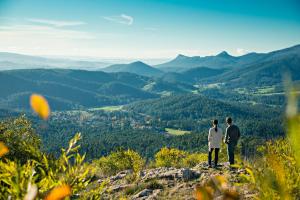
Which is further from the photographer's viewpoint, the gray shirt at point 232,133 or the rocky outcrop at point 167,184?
the gray shirt at point 232,133

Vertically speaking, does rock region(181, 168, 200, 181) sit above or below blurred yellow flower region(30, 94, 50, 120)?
below

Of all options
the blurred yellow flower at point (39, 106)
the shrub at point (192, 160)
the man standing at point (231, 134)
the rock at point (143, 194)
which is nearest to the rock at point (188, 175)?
the rock at point (143, 194)

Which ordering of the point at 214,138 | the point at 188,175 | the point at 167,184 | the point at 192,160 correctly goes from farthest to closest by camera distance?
the point at 192,160, the point at 214,138, the point at 188,175, the point at 167,184

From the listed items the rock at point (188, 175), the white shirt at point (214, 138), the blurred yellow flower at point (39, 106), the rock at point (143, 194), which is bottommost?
the rock at point (143, 194)

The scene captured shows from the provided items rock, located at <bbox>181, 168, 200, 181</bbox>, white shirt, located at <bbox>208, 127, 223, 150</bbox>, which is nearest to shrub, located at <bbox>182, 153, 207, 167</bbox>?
white shirt, located at <bbox>208, 127, 223, 150</bbox>

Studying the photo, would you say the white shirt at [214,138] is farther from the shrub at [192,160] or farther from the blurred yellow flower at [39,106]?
the blurred yellow flower at [39,106]

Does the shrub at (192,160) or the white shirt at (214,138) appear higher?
the white shirt at (214,138)

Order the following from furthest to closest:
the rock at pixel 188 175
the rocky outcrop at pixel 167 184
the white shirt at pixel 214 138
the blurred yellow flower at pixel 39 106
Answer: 1. the white shirt at pixel 214 138
2. the rock at pixel 188 175
3. the rocky outcrop at pixel 167 184
4. the blurred yellow flower at pixel 39 106

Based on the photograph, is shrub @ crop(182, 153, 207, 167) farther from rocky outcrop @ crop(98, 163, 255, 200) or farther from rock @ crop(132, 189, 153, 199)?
rock @ crop(132, 189, 153, 199)

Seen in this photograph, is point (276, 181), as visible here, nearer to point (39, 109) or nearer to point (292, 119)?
point (292, 119)

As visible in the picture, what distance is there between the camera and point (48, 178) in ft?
10.5

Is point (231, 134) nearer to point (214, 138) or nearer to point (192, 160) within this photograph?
point (214, 138)

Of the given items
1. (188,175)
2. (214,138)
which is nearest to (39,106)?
(188,175)

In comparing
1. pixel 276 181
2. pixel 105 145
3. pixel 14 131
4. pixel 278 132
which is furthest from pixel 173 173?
pixel 278 132
